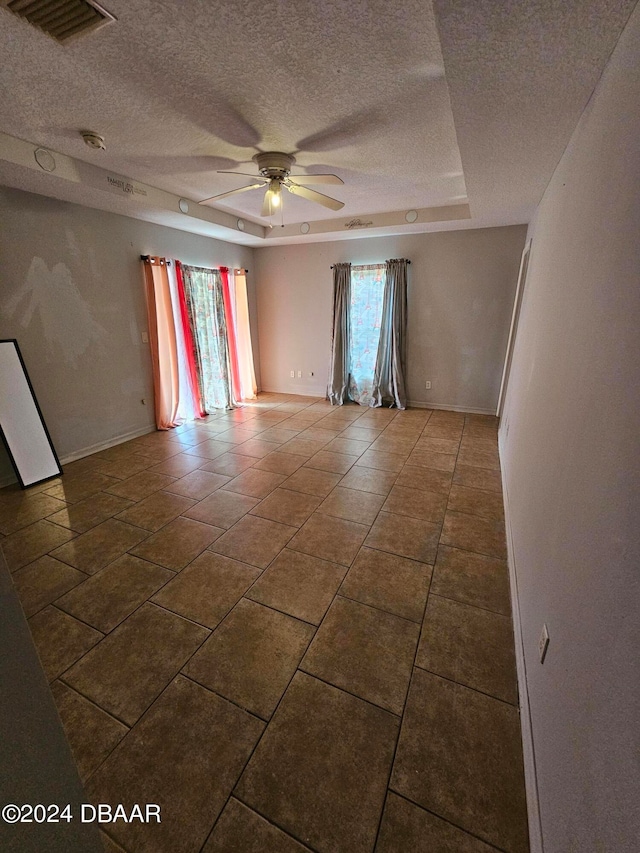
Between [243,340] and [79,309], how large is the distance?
255 cm

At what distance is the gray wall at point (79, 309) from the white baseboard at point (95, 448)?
0.03 metres

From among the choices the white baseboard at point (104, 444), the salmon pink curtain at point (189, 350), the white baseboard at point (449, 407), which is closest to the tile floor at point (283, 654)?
the white baseboard at point (104, 444)

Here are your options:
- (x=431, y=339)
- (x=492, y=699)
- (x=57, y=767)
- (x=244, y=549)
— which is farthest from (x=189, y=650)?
(x=431, y=339)

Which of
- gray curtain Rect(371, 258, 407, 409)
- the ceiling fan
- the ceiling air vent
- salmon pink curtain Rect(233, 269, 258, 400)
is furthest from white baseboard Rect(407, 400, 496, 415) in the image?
the ceiling air vent

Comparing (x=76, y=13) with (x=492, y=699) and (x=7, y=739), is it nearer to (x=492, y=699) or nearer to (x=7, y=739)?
(x=7, y=739)

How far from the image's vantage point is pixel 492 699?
136cm

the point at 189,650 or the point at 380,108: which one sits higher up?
the point at 380,108

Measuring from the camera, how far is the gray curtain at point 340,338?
5.22 m

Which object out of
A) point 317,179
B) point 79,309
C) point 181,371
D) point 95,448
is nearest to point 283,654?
point 317,179

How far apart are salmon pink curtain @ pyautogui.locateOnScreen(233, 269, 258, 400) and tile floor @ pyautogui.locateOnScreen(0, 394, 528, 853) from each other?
118 inches

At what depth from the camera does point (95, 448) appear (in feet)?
12.5

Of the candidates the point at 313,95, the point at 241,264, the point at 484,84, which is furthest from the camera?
the point at 241,264

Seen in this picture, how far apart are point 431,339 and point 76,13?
4.48 m

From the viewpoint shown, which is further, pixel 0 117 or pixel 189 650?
pixel 0 117
